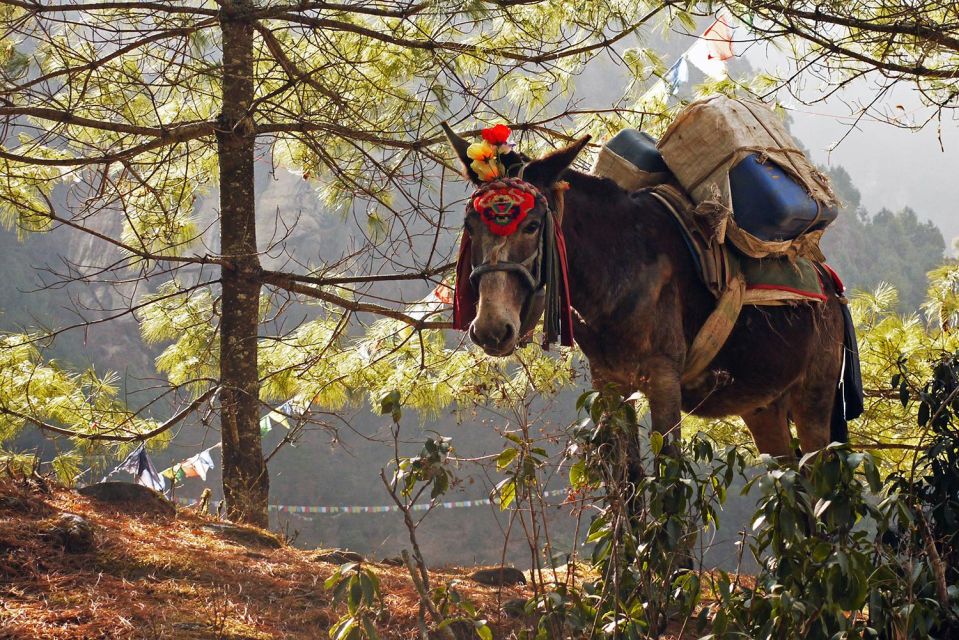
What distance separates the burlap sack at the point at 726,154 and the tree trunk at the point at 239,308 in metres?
2.31

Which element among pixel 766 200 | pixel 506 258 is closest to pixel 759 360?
pixel 766 200

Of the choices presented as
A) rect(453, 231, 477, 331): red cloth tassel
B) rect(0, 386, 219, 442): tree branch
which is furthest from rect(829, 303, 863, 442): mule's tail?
rect(0, 386, 219, 442): tree branch

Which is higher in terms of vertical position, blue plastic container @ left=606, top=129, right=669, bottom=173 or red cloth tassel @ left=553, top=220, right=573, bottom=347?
blue plastic container @ left=606, top=129, right=669, bottom=173

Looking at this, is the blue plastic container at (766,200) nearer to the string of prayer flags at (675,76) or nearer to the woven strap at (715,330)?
the woven strap at (715,330)

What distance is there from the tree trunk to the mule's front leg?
7.85 ft

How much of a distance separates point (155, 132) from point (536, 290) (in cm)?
239

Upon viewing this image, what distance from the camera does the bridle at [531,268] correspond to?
2.83 metres

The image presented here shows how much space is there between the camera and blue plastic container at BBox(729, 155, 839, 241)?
3559mm

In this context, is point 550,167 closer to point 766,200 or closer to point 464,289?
point 464,289

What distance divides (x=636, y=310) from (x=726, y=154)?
84 cm

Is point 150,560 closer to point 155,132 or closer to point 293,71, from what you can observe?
point 155,132

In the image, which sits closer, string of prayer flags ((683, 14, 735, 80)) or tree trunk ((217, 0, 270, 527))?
tree trunk ((217, 0, 270, 527))

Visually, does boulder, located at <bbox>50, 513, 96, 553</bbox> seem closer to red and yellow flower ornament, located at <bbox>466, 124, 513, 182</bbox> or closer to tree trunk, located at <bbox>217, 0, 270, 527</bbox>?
tree trunk, located at <bbox>217, 0, 270, 527</bbox>

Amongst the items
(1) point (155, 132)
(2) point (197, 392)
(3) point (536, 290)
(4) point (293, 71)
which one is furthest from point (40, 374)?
(3) point (536, 290)
